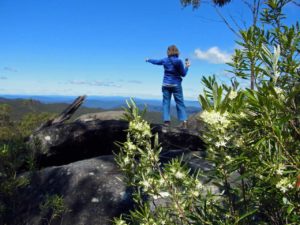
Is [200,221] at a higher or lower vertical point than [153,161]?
lower

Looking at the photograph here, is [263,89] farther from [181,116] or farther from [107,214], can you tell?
[181,116]

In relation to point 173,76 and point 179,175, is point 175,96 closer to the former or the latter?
point 173,76

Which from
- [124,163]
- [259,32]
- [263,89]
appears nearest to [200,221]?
[124,163]

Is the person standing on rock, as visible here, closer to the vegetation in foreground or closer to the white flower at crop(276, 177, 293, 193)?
the vegetation in foreground

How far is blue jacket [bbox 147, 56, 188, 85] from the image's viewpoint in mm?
13664

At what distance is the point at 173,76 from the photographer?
45.4 feet

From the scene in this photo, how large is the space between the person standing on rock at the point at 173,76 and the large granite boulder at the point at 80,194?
6.10 metres

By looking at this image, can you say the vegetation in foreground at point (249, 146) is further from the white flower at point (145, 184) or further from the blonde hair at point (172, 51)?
the blonde hair at point (172, 51)

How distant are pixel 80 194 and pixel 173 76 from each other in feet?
24.5

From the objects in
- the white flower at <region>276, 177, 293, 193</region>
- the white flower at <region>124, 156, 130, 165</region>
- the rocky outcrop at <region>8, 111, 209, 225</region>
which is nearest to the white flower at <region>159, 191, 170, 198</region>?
the white flower at <region>124, 156, 130, 165</region>

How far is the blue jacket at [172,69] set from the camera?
13.7 m

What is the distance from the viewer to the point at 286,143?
2.60m

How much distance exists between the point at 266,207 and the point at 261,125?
0.76 meters

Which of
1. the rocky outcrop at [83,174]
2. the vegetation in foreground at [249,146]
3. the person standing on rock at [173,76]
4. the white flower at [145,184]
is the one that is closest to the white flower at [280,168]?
the vegetation in foreground at [249,146]
